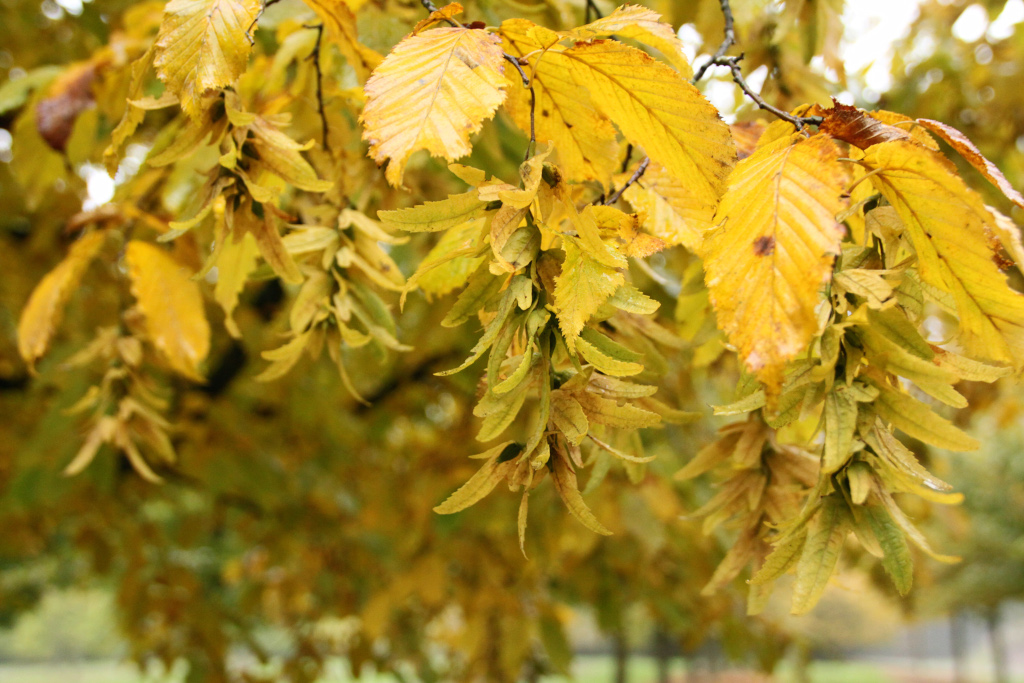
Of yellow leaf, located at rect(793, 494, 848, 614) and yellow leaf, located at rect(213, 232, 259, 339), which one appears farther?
yellow leaf, located at rect(213, 232, 259, 339)

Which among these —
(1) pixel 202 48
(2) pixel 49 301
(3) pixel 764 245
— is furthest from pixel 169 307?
(3) pixel 764 245

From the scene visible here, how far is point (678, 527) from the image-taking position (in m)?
3.25

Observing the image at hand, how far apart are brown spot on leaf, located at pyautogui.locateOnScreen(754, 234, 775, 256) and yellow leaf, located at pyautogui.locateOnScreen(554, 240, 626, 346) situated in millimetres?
128

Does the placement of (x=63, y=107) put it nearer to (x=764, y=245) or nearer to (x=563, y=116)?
(x=563, y=116)

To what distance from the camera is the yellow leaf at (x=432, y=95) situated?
73cm

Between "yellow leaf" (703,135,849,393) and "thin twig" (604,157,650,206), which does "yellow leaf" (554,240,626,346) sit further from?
"thin twig" (604,157,650,206)

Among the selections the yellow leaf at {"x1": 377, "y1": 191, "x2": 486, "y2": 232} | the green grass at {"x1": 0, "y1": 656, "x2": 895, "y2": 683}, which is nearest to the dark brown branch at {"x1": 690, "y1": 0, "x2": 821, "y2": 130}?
the yellow leaf at {"x1": 377, "y1": 191, "x2": 486, "y2": 232}

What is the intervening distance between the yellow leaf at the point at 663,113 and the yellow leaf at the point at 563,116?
0.06m

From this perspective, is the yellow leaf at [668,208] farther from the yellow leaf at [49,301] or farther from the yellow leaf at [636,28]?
the yellow leaf at [49,301]

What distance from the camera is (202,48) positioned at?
0.88 m

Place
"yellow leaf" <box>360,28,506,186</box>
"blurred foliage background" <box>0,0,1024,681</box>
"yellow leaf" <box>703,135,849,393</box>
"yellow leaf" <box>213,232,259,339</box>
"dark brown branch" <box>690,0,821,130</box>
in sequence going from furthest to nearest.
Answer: "blurred foliage background" <box>0,0,1024,681</box> → "yellow leaf" <box>213,232,259,339</box> → "dark brown branch" <box>690,0,821,130</box> → "yellow leaf" <box>360,28,506,186</box> → "yellow leaf" <box>703,135,849,393</box>

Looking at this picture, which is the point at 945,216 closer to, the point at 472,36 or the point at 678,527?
the point at 472,36

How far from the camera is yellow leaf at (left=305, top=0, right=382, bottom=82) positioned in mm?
1041

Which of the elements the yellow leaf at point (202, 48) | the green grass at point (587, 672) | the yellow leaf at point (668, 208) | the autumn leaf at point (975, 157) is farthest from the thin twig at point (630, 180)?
the green grass at point (587, 672)
